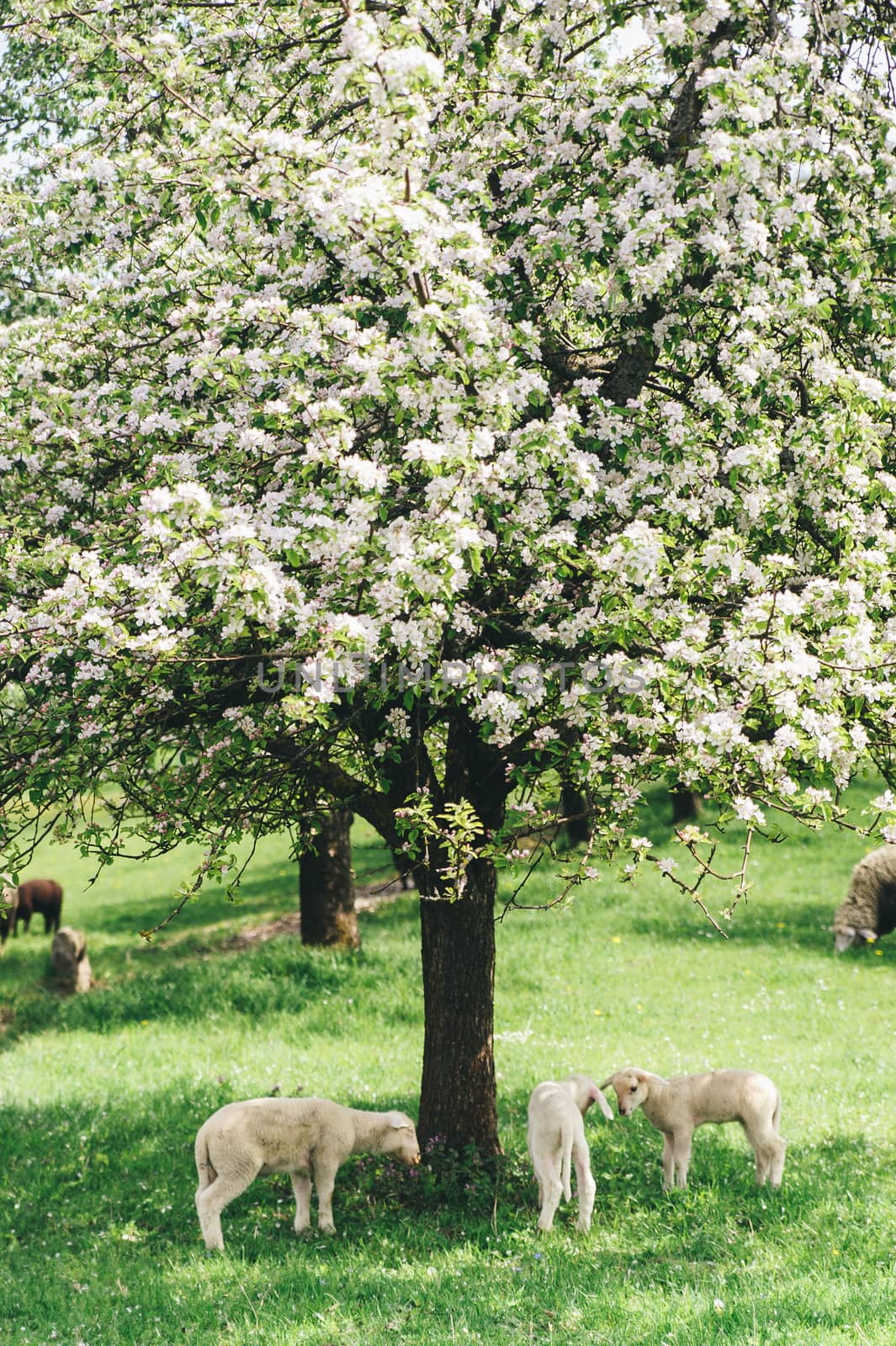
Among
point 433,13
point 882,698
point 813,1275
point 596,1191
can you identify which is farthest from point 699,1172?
point 433,13

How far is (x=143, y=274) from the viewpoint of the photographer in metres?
9.23

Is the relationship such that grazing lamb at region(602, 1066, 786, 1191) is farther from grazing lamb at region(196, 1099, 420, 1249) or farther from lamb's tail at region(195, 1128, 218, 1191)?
lamb's tail at region(195, 1128, 218, 1191)

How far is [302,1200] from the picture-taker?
9.47m

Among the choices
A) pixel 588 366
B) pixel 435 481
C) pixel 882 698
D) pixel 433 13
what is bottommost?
pixel 882 698

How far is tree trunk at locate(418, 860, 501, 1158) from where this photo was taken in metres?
10.1

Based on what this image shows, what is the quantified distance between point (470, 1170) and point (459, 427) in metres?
6.37

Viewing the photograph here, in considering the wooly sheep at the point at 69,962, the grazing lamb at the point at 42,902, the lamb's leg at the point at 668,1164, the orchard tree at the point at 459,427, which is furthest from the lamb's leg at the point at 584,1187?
the grazing lamb at the point at 42,902

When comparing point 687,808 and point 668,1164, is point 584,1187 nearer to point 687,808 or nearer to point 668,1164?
point 668,1164

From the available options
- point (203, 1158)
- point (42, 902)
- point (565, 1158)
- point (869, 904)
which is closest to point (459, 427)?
point (565, 1158)

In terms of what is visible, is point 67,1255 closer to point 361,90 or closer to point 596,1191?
point 596,1191

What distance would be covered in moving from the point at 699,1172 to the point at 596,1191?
959 millimetres

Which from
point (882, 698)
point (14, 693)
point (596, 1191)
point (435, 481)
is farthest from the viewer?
point (14, 693)

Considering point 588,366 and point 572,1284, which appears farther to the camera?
point 588,366

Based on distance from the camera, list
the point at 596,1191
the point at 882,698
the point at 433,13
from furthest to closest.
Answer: the point at 596,1191, the point at 433,13, the point at 882,698
